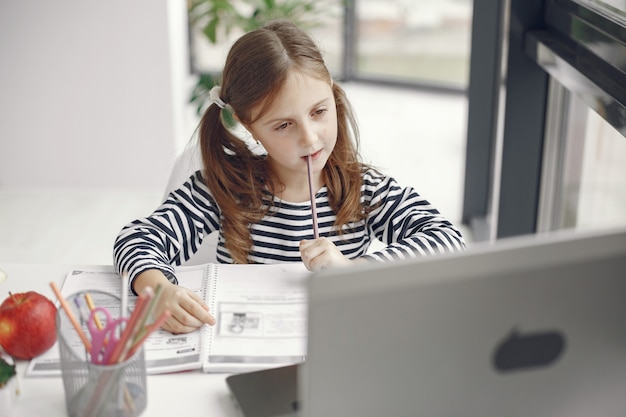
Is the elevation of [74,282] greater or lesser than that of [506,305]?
lesser

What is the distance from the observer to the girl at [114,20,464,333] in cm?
131

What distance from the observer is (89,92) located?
3.23 meters

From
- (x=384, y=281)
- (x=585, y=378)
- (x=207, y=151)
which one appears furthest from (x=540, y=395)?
(x=207, y=151)

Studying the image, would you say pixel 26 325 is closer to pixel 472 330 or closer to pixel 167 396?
→ pixel 167 396

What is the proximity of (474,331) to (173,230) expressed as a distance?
2.79 feet

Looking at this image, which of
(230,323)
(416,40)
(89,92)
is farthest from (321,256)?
(416,40)

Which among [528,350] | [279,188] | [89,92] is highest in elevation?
[528,350]

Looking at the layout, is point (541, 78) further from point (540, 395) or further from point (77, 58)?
point (77, 58)

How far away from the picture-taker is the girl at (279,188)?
4.29ft

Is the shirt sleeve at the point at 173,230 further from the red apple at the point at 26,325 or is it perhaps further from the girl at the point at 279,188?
the red apple at the point at 26,325

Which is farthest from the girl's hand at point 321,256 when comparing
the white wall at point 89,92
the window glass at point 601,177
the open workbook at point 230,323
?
the white wall at point 89,92

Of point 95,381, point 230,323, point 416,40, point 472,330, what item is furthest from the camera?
point 416,40

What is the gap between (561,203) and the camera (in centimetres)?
221

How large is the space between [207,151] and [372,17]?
343 cm
